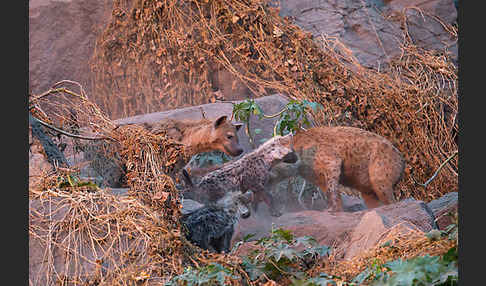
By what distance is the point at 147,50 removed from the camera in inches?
329

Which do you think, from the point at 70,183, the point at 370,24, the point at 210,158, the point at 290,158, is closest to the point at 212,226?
the point at 70,183

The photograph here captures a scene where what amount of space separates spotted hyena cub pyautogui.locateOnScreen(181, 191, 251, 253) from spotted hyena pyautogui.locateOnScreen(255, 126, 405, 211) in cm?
107

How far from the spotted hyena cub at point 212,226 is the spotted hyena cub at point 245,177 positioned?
62 centimetres

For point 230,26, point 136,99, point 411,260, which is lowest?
point 136,99

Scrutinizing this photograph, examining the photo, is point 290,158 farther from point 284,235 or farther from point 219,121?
point 284,235

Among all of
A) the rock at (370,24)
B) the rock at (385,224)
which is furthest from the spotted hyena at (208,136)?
the rock at (370,24)

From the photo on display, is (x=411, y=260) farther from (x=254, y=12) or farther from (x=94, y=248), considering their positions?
(x=254, y=12)

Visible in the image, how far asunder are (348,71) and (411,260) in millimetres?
4500

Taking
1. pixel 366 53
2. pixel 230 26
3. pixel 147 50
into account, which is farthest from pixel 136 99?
pixel 366 53

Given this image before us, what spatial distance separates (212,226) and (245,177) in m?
0.98

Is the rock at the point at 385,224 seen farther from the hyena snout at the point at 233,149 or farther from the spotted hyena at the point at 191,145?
the spotted hyena at the point at 191,145

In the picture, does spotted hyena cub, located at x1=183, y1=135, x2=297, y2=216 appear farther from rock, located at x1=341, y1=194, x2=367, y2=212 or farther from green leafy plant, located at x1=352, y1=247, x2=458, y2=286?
green leafy plant, located at x1=352, y1=247, x2=458, y2=286

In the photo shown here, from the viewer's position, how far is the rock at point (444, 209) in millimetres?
5750

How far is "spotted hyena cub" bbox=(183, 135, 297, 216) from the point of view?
581cm
